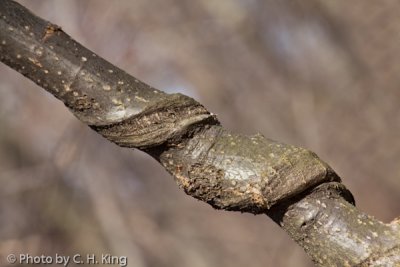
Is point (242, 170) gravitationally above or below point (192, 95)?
below

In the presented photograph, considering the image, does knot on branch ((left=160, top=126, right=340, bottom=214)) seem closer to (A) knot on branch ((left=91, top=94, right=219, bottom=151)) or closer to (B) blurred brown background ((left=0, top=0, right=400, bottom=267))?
(A) knot on branch ((left=91, top=94, right=219, bottom=151))

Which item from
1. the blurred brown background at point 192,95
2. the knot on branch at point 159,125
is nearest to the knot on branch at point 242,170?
the knot on branch at point 159,125

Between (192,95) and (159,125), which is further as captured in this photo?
(192,95)

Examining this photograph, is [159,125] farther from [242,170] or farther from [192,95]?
[192,95]

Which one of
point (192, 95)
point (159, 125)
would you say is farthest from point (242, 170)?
point (192, 95)

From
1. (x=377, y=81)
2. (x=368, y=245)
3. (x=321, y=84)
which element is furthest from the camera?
(x=321, y=84)

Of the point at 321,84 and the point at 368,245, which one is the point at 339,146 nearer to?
the point at 321,84

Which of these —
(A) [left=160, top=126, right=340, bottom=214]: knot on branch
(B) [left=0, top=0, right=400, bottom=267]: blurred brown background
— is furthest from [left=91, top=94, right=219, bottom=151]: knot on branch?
(B) [left=0, top=0, right=400, bottom=267]: blurred brown background

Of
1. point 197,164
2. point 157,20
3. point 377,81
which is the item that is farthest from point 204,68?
point 197,164
